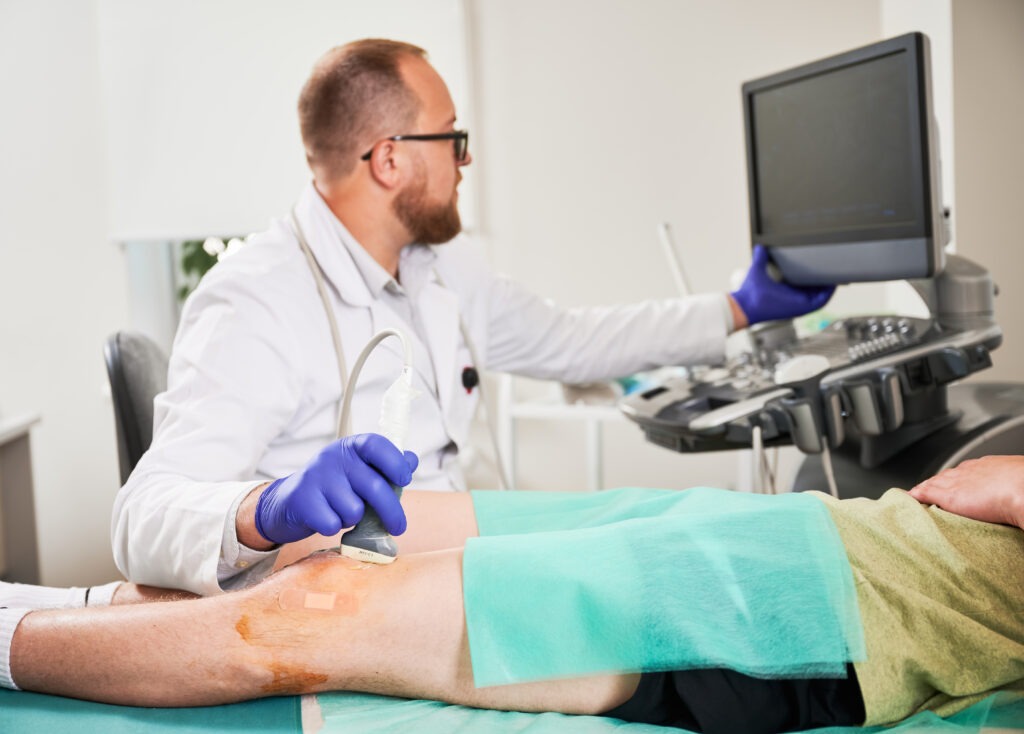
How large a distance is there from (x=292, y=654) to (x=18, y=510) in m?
2.12

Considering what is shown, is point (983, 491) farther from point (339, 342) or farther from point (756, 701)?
point (339, 342)

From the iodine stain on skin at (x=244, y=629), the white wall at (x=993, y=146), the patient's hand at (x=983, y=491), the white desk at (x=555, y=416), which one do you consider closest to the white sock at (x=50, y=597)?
the iodine stain on skin at (x=244, y=629)

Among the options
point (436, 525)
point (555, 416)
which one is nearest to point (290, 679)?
point (436, 525)

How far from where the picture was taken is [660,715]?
0.90 m

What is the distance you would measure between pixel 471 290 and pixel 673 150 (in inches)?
47.1

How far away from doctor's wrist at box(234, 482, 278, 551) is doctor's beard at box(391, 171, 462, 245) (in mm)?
692

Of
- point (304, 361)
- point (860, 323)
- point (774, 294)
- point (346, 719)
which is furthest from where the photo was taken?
point (774, 294)

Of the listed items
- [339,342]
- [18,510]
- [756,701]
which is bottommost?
[18,510]

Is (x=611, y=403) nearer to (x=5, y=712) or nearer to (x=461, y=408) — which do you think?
(x=461, y=408)

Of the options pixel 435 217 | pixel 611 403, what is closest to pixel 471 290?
pixel 435 217

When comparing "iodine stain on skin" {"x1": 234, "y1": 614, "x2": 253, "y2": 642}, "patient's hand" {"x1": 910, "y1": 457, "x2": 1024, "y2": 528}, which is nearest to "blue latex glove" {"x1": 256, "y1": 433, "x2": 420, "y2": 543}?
"iodine stain on skin" {"x1": 234, "y1": 614, "x2": 253, "y2": 642}

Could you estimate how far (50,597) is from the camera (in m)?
1.15

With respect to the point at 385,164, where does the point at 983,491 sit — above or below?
below

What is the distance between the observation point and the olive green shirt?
87 centimetres
